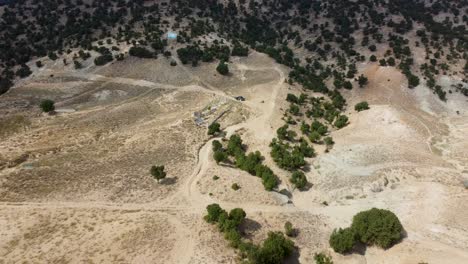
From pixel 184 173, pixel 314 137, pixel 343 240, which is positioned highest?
pixel 343 240

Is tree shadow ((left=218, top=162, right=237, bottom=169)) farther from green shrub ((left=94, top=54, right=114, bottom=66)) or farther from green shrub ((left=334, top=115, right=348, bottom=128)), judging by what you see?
green shrub ((left=94, top=54, right=114, bottom=66))

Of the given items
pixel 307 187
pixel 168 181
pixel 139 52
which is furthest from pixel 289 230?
pixel 139 52

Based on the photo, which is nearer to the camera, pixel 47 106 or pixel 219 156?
pixel 219 156

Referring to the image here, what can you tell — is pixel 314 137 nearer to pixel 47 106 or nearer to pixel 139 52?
pixel 47 106

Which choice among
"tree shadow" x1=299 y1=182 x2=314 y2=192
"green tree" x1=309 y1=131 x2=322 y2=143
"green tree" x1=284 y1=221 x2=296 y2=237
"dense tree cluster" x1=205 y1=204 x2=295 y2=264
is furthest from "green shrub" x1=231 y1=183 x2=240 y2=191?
"green tree" x1=309 y1=131 x2=322 y2=143

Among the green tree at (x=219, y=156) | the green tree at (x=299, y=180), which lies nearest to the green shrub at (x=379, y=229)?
the green tree at (x=299, y=180)

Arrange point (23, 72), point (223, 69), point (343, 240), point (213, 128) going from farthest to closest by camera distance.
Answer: point (223, 69) → point (23, 72) → point (213, 128) → point (343, 240)
